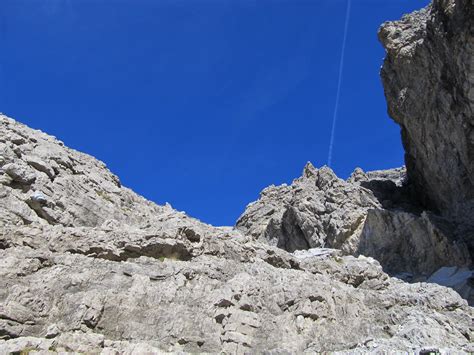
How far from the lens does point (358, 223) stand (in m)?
60.5

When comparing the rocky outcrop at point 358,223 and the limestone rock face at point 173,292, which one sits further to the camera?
the rocky outcrop at point 358,223

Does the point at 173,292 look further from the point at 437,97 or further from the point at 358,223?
the point at 437,97

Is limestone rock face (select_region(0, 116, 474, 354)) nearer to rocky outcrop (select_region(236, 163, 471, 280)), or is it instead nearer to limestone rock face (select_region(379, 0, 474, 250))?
rocky outcrop (select_region(236, 163, 471, 280))

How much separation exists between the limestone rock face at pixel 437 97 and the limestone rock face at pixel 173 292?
107 feet

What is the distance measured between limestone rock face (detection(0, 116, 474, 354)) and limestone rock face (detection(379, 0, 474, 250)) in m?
32.5

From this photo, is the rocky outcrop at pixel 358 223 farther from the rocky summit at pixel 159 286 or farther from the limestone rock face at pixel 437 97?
the rocky summit at pixel 159 286

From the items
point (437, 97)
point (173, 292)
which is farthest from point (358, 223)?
point (173, 292)

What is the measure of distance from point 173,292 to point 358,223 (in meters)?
42.3

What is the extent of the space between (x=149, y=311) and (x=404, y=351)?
34.6 feet

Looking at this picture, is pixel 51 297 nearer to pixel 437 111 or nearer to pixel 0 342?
pixel 0 342

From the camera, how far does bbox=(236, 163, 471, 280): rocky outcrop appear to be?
53781 mm

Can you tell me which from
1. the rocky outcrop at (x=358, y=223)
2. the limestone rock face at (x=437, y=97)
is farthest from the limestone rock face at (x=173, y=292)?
the limestone rock face at (x=437, y=97)

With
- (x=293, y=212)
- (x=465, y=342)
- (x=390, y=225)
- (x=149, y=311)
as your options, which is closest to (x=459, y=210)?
(x=390, y=225)

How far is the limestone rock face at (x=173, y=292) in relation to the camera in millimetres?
19484
